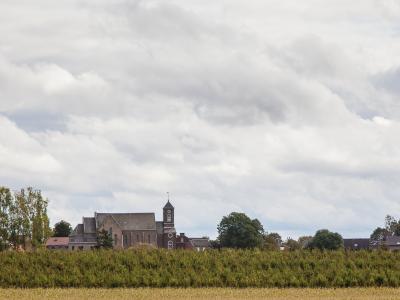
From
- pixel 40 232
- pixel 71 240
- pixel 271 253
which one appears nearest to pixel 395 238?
pixel 71 240

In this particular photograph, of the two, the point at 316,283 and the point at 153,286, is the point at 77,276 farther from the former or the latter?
the point at 316,283

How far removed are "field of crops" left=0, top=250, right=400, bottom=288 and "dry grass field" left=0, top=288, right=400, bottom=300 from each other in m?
3.22

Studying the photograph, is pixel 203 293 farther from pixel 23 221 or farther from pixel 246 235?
pixel 246 235

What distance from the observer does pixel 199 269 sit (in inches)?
2007

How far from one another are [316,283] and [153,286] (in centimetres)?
816

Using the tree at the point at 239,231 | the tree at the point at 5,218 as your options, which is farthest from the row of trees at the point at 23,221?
the tree at the point at 239,231

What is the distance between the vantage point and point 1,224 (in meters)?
119

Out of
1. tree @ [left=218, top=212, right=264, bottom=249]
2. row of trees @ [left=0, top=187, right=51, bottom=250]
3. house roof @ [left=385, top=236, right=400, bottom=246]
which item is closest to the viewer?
row of trees @ [left=0, top=187, right=51, bottom=250]

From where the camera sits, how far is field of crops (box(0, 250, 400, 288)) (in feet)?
158

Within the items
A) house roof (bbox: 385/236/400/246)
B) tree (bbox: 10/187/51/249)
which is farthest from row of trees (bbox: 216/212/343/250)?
tree (bbox: 10/187/51/249)

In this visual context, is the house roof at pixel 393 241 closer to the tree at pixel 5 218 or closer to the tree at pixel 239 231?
the tree at pixel 239 231

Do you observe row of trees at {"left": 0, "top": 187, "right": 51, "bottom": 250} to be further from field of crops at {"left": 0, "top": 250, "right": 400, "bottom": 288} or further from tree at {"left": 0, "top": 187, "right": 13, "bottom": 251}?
field of crops at {"left": 0, "top": 250, "right": 400, "bottom": 288}

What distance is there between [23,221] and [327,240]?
70297 millimetres

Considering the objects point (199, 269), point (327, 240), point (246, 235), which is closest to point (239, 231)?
point (246, 235)
